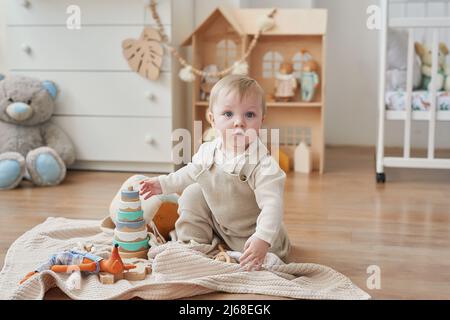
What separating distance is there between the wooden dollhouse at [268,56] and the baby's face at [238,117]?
4.28ft

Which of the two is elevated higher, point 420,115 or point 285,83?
point 285,83

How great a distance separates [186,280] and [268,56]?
1699 mm

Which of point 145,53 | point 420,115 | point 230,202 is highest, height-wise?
point 145,53

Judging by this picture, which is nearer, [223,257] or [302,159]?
[223,257]

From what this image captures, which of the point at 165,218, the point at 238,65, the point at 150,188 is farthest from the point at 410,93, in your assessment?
the point at 150,188

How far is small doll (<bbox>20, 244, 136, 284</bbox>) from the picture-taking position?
4.10ft

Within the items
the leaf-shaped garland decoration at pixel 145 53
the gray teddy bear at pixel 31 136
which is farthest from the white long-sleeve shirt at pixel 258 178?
the leaf-shaped garland decoration at pixel 145 53

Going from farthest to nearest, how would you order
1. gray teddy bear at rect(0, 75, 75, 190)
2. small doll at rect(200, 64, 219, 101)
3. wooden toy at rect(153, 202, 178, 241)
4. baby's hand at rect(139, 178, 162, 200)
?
small doll at rect(200, 64, 219, 101)
gray teddy bear at rect(0, 75, 75, 190)
wooden toy at rect(153, 202, 178, 241)
baby's hand at rect(139, 178, 162, 200)

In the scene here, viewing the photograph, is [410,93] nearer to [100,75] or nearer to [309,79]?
[309,79]

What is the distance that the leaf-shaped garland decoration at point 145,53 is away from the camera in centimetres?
242

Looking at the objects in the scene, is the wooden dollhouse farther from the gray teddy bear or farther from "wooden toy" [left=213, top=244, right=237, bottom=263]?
"wooden toy" [left=213, top=244, right=237, bottom=263]

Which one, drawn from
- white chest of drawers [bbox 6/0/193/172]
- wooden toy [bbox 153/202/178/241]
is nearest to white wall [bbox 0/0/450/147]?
white chest of drawers [bbox 6/0/193/172]

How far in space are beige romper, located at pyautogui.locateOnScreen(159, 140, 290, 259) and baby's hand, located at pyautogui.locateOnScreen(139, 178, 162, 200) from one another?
0.04 feet

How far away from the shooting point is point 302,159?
2615mm
